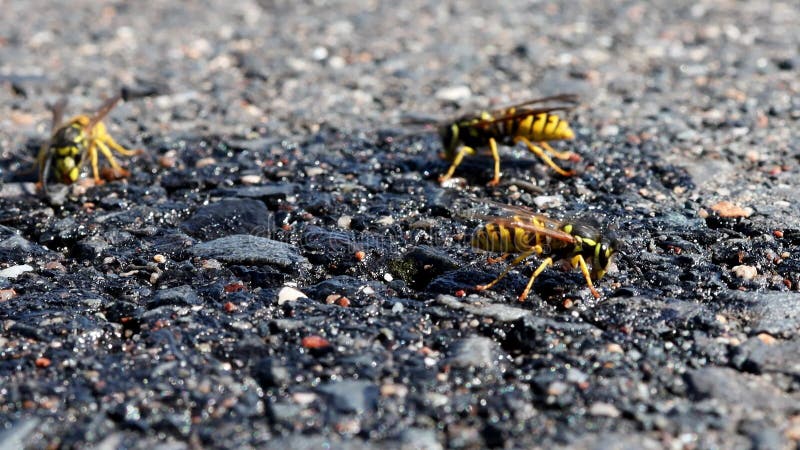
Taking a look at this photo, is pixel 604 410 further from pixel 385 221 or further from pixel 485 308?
pixel 385 221

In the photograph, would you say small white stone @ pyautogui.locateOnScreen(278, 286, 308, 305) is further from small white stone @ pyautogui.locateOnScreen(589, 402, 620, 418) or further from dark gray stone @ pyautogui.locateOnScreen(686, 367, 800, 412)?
dark gray stone @ pyautogui.locateOnScreen(686, 367, 800, 412)

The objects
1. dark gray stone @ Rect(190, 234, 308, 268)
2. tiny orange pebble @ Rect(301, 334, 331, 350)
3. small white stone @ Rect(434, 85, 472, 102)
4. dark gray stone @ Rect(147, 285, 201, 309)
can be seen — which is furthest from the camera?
small white stone @ Rect(434, 85, 472, 102)

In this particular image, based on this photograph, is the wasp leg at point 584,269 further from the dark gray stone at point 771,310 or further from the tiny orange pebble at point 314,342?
the tiny orange pebble at point 314,342

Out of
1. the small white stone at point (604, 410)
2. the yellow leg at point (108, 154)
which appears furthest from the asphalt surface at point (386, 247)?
the yellow leg at point (108, 154)

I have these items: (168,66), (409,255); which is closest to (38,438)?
(409,255)

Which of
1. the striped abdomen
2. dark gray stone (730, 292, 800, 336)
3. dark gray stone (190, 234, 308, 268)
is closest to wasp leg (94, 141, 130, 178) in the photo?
dark gray stone (190, 234, 308, 268)
